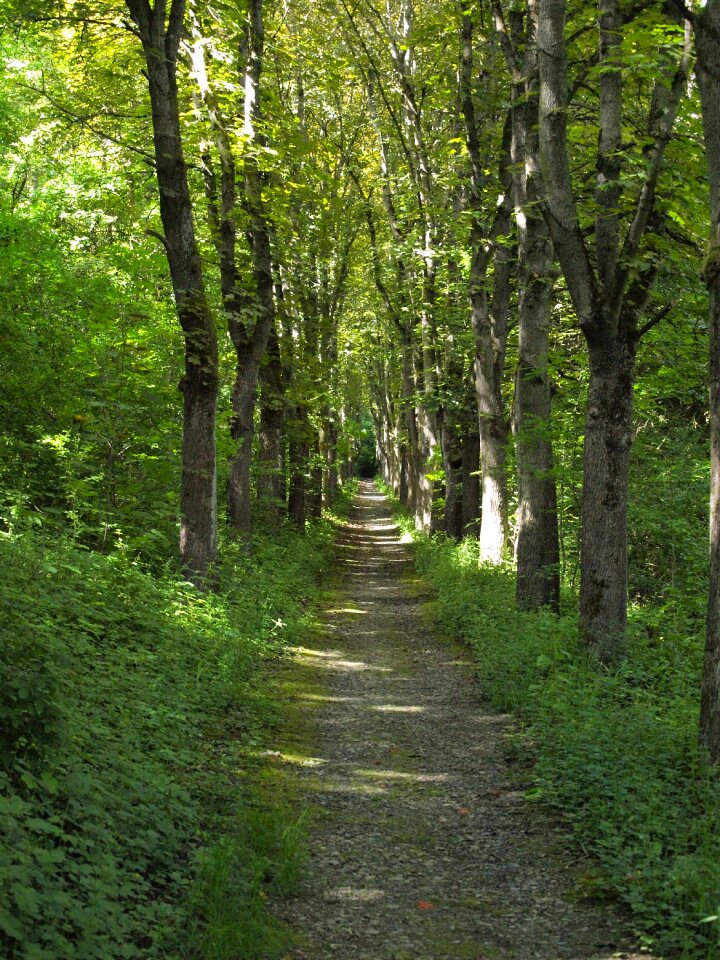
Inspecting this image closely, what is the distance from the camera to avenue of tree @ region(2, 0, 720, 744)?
26.8ft

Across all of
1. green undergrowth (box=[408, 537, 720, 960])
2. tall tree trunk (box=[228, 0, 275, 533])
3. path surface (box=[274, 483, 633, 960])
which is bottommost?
path surface (box=[274, 483, 633, 960])

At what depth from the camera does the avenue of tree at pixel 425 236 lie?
817 centimetres

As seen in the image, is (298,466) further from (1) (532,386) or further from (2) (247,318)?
(1) (532,386)

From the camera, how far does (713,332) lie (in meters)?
5.46

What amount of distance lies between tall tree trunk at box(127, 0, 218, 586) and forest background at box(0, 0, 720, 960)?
0.14 feet

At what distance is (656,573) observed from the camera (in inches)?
552

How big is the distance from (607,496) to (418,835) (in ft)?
13.7

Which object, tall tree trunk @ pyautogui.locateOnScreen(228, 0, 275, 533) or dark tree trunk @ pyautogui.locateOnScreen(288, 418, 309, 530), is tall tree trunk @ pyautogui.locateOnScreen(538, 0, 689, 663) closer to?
tall tree trunk @ pyautogui.locateOnScreen(228, 0, 275, 533)

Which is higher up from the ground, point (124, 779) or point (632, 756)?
point (124, 779)

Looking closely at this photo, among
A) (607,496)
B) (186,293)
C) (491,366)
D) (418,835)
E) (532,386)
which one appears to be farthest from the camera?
(491,366)

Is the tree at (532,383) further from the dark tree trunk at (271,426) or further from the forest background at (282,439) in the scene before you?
the dark tree trunk at (271,426)

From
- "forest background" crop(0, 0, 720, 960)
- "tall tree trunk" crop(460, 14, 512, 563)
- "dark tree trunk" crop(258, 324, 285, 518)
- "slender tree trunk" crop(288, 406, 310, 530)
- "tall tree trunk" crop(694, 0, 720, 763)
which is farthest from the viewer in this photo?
"slender tree trunk" crop(288, 406, 310, 530)

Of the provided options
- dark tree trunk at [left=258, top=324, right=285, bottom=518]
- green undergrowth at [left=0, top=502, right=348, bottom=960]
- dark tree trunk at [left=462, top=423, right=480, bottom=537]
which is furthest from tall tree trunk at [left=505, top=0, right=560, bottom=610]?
dark tree trunk at [left=462, top=423, right=480, bottom=537]

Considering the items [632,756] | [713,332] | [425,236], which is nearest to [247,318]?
[425,236]
